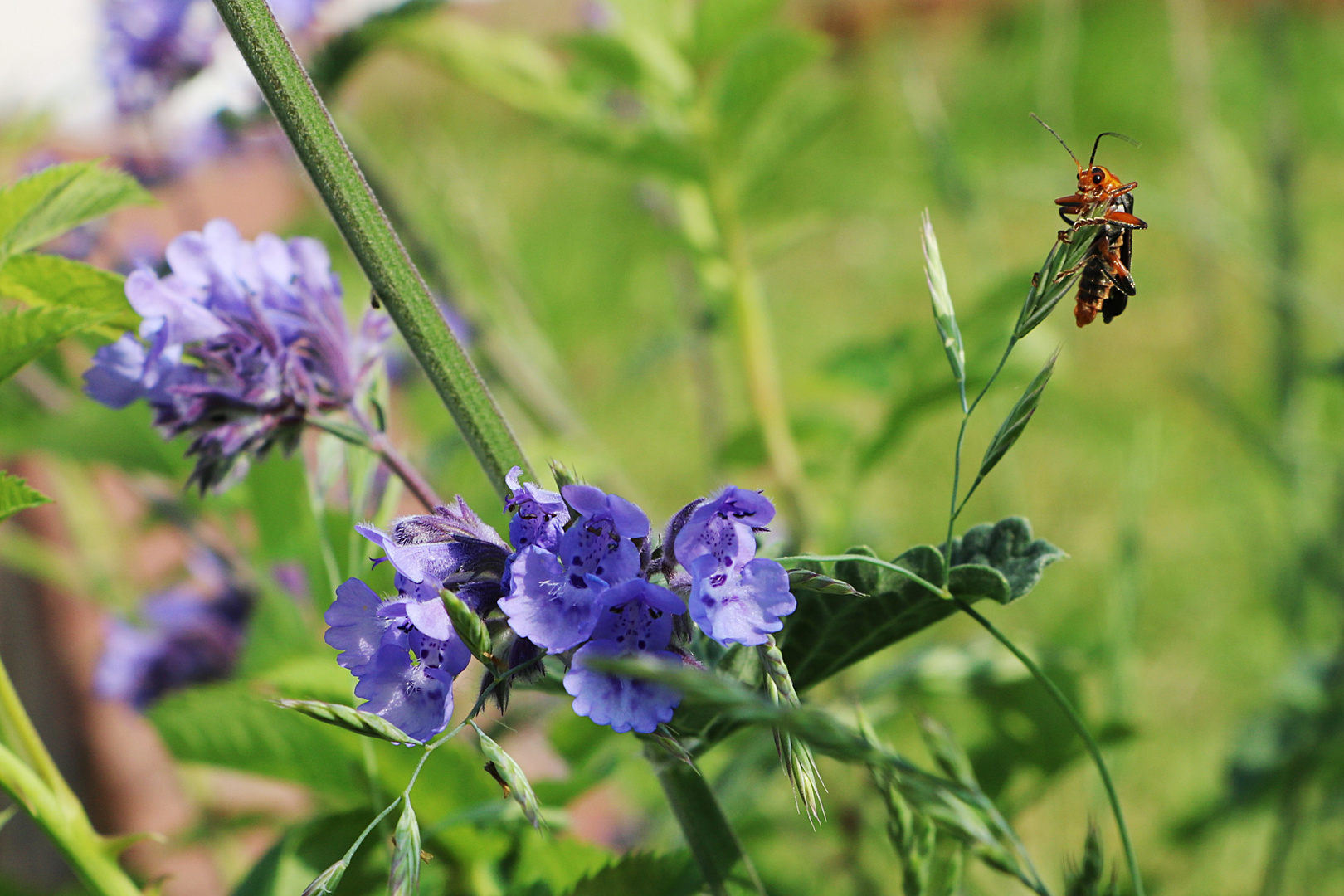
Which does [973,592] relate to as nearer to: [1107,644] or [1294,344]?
[1107,644]

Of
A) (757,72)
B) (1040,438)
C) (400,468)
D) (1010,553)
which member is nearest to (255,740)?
(400,468)

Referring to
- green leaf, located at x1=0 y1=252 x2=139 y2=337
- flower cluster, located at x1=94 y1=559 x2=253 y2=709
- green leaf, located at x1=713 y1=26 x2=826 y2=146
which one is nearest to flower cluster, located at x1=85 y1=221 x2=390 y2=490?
green leaf, located at x1=0 y1=252 x2=139 y2=337

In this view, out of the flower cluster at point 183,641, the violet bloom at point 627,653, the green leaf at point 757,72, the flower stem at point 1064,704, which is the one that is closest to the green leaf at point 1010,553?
the flower stem at point 1064,704

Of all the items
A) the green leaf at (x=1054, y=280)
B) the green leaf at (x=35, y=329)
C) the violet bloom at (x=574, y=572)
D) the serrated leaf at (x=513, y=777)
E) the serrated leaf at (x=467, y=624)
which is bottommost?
the serrated leaf at (x=513, y=777)

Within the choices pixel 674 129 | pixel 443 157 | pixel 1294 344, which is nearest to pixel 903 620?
pixel 674 129

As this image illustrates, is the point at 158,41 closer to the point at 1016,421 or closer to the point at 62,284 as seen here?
the point at 62,284

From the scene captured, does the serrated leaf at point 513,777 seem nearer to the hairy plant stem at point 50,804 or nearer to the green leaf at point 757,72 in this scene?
the hairy plant stem at point 50,804

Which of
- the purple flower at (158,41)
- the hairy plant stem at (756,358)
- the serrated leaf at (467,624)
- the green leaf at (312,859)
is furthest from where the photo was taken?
the purple flower at (158,41)

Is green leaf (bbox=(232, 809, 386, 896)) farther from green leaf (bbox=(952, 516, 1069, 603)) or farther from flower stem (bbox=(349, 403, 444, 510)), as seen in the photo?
green leaf (bbox=(952, 516, 1069, 603))
